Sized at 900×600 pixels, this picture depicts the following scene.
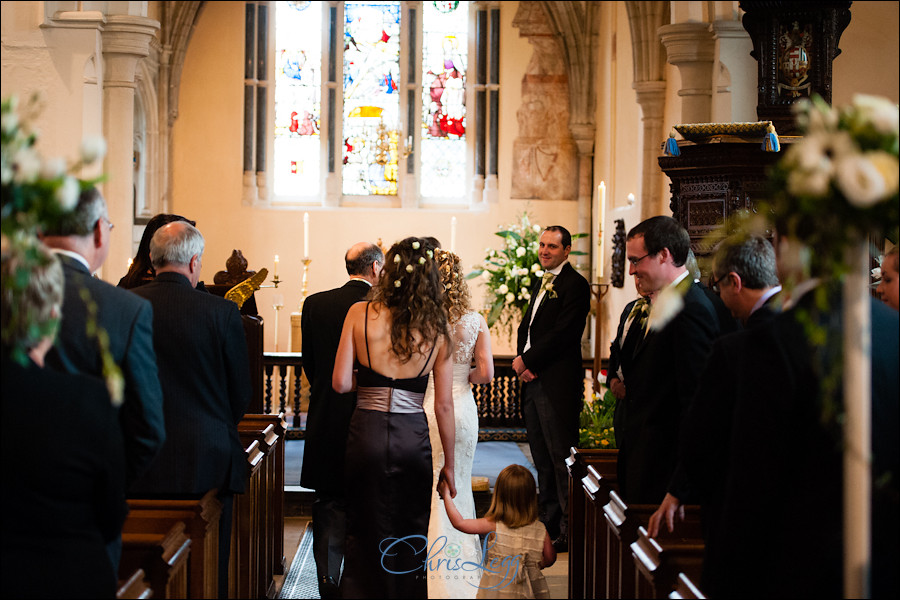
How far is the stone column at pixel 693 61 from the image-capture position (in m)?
7.48

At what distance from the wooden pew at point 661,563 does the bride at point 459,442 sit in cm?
135

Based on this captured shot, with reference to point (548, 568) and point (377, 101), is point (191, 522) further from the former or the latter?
point (377, 101)

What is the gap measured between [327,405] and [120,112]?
531 centimetres

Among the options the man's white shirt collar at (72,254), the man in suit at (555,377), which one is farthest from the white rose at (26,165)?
the man in suit at (555,377)

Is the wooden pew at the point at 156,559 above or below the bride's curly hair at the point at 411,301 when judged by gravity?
below

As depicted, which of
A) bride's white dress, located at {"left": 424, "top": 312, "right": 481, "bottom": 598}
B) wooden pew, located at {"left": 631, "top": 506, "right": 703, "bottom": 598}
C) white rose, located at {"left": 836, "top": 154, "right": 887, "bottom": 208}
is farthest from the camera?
bride's white dress, located at {"left": 424, "top": 312, "right": 481, "bottom": 598}

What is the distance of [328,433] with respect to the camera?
13.5 ft

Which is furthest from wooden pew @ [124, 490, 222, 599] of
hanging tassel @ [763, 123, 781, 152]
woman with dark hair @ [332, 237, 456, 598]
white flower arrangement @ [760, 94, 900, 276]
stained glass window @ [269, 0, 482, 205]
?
stained glass window @ [269, 0, 482, 205]

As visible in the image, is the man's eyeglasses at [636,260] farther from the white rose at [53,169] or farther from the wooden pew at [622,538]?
the white rose at [53,169]

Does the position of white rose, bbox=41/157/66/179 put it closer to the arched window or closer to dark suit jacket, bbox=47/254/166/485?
dark suit jacket, bbox=47/254/166/485

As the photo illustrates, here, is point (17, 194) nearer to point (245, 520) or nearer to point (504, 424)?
point (245, 520)

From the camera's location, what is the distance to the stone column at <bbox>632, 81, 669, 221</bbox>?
8.80 meters

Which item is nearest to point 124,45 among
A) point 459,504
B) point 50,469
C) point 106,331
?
point 459,504

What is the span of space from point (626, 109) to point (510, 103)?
2.14 metres
